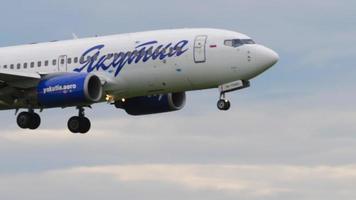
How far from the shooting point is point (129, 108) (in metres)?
90.4

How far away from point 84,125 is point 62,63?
13.0 ft

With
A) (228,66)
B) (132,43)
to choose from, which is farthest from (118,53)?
(228,66)

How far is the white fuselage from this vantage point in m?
82.4

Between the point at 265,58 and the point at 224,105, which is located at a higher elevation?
the point at 265,58

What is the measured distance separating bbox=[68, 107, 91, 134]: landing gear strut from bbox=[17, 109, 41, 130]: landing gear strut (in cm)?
182

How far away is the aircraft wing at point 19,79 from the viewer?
84750mm

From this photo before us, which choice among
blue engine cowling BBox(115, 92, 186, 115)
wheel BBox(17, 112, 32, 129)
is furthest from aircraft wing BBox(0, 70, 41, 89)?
blue engine cowling BBox(115, 92, 186, 115)

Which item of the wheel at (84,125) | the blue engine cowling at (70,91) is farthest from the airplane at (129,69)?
the wheel at (84,125)

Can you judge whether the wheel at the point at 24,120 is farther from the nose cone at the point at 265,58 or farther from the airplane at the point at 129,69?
the nose cone at the point at 265,58

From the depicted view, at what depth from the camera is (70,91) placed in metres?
82.9

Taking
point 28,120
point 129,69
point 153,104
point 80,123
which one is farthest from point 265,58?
point 28,120

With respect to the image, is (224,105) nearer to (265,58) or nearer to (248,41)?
(265,58)

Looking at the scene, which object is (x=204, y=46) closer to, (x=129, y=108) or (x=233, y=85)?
(x=233, y=85)

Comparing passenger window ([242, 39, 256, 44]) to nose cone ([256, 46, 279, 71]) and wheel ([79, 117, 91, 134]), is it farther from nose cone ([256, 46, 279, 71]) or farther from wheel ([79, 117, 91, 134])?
wheel ([79, 117, 91, 134])
